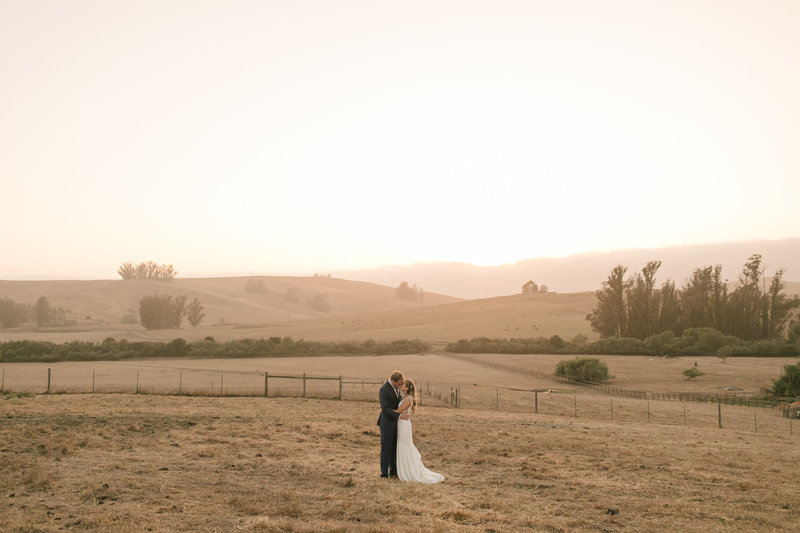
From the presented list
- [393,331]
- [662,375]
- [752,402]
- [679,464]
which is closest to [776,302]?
[662,375]

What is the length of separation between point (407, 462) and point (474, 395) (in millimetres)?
30051

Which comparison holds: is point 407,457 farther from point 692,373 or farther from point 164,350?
point 164,350

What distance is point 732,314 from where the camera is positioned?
9144cm

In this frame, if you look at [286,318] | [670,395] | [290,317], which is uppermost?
[290,317]

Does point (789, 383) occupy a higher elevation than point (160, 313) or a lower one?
lower

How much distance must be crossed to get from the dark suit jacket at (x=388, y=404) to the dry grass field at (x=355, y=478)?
4.40 ft

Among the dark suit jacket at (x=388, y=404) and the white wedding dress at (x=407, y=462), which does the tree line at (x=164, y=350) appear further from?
the white wedding dress at (x=407, y=462)

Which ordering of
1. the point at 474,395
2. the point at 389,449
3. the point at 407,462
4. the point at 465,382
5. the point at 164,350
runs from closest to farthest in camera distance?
the point at 407,462 → the point at 389,449 → the point at 474,395 → the point at 465,382 → the point at 164,350

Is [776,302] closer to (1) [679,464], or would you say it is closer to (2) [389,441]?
(1) [679,464]

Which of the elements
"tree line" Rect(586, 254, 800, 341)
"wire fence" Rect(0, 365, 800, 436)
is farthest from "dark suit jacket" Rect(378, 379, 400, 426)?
"tree line" Rect(586, 254, 800, 341)

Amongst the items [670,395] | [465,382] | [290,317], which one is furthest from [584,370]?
[290,317]

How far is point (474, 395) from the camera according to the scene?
42.3 meters

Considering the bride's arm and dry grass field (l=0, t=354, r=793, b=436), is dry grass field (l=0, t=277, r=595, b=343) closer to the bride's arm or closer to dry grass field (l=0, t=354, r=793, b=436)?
dry grass field (l=0, t=354, r=793, b=436)

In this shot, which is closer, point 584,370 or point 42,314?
point 584,370
